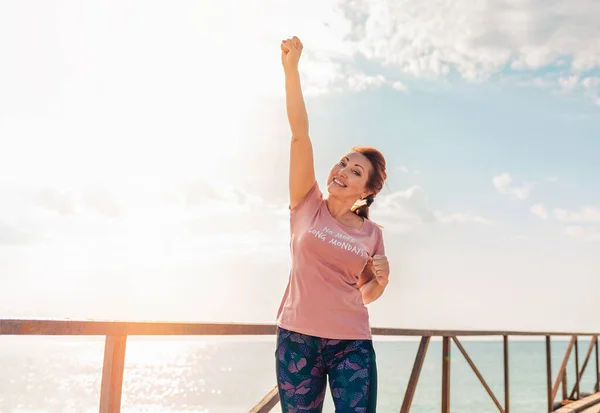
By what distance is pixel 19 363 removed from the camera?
11612 centimetres

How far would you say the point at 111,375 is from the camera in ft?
6.76

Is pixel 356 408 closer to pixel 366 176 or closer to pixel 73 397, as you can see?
pixel 366 176

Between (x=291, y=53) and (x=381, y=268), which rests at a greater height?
(x=291, y=53)

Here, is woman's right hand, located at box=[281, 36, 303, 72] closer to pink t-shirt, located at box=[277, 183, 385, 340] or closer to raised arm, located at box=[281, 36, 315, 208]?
raised arm, located at box=[281, 36, 315, 208]

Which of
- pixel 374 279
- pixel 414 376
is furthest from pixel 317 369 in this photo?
pixel 414 376

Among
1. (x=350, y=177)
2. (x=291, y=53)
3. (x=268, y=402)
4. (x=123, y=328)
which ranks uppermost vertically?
(x=291, y=53)

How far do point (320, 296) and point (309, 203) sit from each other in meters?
0.37

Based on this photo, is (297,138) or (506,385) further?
(506,385)

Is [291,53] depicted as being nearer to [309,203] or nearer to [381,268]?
[309,203]

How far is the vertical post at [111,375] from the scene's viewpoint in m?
2.06

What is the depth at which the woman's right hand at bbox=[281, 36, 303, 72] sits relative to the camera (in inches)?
86.3

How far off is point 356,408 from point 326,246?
555 mm

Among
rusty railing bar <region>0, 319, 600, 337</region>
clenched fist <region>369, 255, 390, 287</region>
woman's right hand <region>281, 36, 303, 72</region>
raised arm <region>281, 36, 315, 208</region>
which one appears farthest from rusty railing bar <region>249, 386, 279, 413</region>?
woman's right hand <region>281, 36, 303, 72</region>

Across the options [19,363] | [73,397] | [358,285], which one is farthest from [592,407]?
[19,363]
